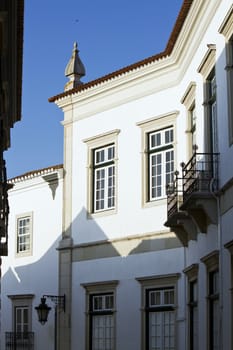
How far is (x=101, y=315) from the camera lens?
66.8 feet

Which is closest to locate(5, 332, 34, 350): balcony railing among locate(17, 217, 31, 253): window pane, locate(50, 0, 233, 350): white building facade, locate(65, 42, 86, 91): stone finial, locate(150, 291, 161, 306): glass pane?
locate(50, 0, 233, 350): white building facade

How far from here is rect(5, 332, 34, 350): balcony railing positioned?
74.0 ft

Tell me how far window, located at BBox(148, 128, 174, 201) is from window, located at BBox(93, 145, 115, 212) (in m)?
1.38

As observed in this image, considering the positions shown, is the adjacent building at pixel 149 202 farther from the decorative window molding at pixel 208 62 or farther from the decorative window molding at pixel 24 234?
the decorative window molding at pixel 24 234

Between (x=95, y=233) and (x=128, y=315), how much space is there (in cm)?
234

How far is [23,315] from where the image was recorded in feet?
75.8

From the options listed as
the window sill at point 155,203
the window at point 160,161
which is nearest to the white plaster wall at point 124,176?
the window sill at point 155,203

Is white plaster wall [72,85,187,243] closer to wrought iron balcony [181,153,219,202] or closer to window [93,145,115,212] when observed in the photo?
window [93,145,115,212]

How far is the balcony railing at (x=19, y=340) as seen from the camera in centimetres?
2254

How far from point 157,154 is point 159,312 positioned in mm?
3567

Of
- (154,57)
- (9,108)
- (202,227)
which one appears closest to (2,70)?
(9,108)

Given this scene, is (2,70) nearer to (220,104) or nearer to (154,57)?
(220,104)

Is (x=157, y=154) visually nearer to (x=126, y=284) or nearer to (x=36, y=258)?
(x=126, y=284)

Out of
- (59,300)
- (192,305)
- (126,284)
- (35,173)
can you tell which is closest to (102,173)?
(35,173)
